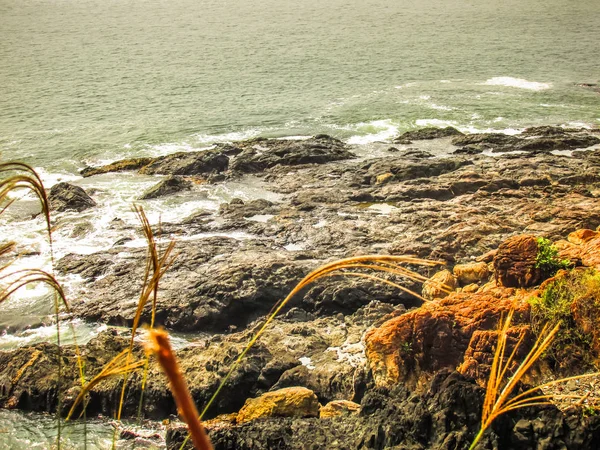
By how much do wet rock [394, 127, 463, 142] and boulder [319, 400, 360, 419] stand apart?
19.0 m

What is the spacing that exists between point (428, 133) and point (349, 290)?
1558 centimetres

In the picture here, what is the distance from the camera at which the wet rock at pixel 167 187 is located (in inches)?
804

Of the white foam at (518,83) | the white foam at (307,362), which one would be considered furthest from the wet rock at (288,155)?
the white foam at (518,83)

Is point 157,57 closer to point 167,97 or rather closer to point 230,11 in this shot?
point 167,97

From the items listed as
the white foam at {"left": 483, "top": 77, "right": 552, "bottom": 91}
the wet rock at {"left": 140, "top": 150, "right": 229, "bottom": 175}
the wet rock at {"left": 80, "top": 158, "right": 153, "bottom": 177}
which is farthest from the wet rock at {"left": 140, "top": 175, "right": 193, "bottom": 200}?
the white foam at {"left": 483, "top": 77, "right": 552, "bottom": 91}

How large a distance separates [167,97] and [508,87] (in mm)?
22390

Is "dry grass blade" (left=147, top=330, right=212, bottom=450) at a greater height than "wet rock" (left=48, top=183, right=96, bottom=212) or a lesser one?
greater

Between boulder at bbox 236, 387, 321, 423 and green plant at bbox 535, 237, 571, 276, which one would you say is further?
green plant at bbox 535, 237, 571, 276

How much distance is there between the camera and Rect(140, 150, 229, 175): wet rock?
22578 mm

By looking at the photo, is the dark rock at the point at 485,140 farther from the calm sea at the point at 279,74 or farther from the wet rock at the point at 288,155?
the wet rock at the point at 288,155

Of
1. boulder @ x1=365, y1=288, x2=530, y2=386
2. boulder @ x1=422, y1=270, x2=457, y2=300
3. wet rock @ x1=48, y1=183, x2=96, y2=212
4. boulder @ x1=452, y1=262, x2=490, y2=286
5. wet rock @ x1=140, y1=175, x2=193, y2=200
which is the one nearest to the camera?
boulder @ x1=365, y1=288, x2=530, y2=386

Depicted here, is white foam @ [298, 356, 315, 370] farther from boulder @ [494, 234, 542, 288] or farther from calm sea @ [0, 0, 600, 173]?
calm sea @ [0, 0, 600, 173]

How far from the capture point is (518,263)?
10594mm

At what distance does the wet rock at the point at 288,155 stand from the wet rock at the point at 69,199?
579 cm
